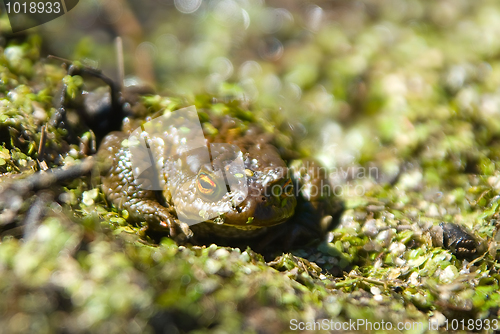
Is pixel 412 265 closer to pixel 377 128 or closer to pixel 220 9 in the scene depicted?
pixel 377 128

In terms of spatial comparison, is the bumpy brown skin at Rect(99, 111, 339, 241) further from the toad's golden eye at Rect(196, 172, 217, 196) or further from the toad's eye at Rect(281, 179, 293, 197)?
the toad's golden eye at Rect(196, 172, 217, 196)

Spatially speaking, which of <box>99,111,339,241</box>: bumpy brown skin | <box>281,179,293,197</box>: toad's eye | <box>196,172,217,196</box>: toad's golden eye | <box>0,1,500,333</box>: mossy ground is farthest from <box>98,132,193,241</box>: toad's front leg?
<box>281,179,293,197</box>: toad's eye

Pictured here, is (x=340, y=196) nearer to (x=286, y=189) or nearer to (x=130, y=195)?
(x=286, y=189)

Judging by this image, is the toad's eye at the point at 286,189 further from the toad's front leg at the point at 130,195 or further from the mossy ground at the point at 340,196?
the toad's front leg at the point at 130,195

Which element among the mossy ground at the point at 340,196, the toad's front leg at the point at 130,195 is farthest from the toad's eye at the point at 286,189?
the toad's front leg at the point at 130,195

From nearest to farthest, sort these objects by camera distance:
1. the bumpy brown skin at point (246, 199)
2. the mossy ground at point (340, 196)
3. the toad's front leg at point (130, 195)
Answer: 1. the mossy ground at point (340, 196)
2. the bumpy brown skin at point (246, 199)
3. the toad's front leg at point (130, 195)

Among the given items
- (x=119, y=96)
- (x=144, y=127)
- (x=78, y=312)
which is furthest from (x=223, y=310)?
(x=119, y=96)

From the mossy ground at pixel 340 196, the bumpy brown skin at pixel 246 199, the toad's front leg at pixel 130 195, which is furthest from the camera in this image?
the toad's front leg at pixel 130 195
